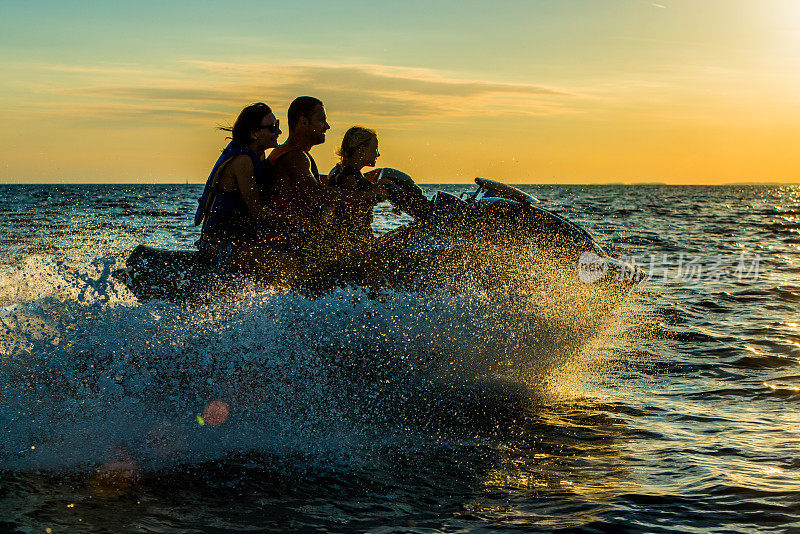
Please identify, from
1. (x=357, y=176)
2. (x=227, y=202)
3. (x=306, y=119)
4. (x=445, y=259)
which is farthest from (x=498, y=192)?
(x=227, y=202)

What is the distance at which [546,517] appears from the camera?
3.82 m

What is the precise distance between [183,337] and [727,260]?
52.4ft

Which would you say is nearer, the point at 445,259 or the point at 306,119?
the point at 306,119

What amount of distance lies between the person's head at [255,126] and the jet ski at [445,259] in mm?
881

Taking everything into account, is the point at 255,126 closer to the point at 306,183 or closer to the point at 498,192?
the point at 306,183

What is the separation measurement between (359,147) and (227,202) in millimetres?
1068

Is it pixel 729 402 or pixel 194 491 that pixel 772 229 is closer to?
pixel 729 402

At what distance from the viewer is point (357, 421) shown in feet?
16.4

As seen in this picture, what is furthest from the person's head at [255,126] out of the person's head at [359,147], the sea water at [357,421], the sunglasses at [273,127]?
the sea water at [357,421]

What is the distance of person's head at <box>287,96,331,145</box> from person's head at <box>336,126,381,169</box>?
241mm

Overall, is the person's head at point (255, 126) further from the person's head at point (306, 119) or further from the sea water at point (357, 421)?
the sea water at point (357, 421)

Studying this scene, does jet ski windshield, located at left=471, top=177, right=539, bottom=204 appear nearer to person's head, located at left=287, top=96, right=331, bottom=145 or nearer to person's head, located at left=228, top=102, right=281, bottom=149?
person's head, located at left=287, top=96, right=331, bottom=145

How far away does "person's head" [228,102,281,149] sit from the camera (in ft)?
16.5

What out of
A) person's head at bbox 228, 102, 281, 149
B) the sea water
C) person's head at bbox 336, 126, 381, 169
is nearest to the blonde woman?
person's head at bbox 336, 126, 381, 169
